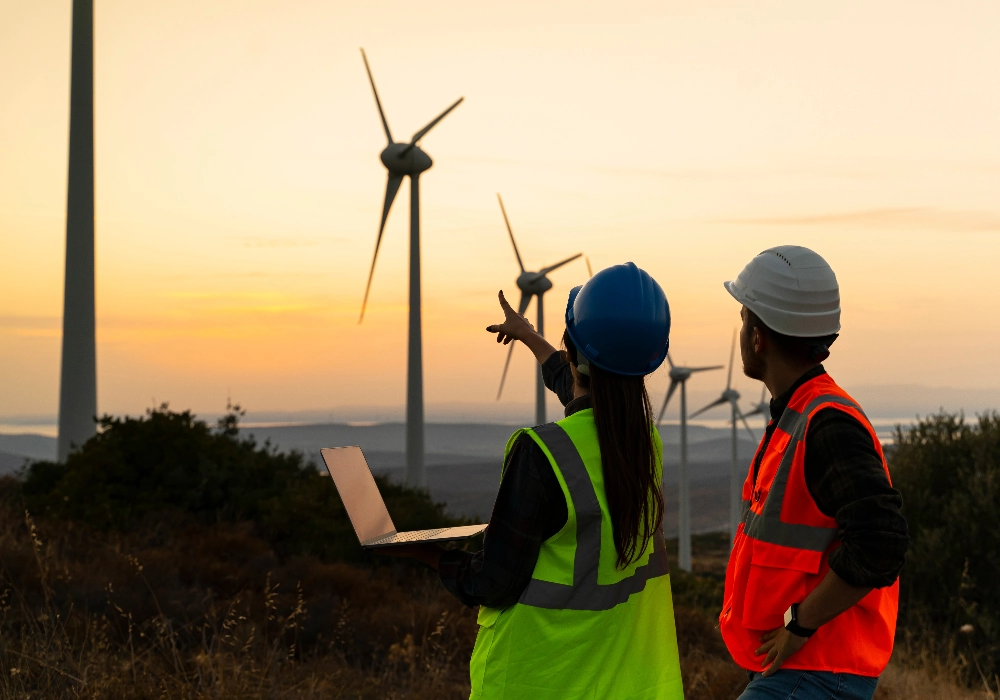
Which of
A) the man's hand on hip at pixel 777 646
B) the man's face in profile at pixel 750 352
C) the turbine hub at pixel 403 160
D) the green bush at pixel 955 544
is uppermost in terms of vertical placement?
the turbine hub at pixel 403 160

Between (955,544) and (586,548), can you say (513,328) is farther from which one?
(955,544)

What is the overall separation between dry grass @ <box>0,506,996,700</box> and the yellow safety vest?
146 inches

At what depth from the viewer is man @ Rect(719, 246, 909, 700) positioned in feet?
8.37

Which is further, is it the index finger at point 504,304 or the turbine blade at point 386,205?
the turbine blade at point 386,205

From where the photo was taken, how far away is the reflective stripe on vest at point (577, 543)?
7.92 ft

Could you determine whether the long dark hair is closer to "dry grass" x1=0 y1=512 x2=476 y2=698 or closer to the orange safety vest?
the orange safety vest

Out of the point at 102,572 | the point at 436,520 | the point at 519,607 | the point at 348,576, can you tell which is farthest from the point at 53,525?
the point at 519,607

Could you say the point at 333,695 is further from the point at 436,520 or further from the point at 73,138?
the point at 73,138

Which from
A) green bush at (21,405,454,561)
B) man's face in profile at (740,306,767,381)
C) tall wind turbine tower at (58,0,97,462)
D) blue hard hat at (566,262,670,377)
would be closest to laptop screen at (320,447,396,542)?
blue hard hat at (566,262,670,377)

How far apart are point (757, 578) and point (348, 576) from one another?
8.05 metres

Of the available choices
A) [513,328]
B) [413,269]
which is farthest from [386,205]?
[513,328]

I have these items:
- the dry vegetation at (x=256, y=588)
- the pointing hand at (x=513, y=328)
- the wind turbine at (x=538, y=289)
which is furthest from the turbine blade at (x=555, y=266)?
the pointing hand at (x=513, y=328)

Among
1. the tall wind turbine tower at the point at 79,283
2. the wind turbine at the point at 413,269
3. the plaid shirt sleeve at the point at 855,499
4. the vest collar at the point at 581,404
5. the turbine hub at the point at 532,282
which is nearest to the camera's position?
the plaid shirt sleeve at the point at 855,499

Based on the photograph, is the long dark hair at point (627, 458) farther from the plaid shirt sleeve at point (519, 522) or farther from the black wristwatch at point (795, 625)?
the black wristwatch at point (795, 625)
